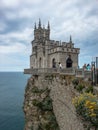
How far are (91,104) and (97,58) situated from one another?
5.98 m

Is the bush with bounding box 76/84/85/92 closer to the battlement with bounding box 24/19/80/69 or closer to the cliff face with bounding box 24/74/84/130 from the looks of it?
the cliff face with bounding box 24/74/84/130

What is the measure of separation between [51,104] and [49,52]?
12659 mm

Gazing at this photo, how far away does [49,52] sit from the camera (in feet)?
113

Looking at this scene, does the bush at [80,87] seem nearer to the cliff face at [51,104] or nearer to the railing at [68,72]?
the cliff face at [51,104]

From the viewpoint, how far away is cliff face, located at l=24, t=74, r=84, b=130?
59.8 feet

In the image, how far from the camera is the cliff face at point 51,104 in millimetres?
18219

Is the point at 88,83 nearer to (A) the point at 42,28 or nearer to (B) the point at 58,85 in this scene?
(B) the point at 58,85

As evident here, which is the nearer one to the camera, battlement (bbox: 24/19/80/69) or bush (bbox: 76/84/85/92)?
bush (bbox: 76/84/85/92)

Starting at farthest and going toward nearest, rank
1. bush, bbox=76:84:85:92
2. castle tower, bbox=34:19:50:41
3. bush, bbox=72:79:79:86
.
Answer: castle tower, bbox=34:19:50:41 → bush, bbox=72:79:79:86 → bush, bbox=76:84:85:92

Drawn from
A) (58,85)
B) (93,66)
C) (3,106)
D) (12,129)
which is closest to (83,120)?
(93,66)

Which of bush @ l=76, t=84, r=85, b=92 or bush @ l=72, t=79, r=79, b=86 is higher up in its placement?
bush @ l=72, t=79, r=79, b=86

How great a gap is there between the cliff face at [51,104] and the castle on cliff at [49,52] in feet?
16.9

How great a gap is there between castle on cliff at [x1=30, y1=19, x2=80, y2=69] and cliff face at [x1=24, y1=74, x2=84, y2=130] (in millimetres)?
5138

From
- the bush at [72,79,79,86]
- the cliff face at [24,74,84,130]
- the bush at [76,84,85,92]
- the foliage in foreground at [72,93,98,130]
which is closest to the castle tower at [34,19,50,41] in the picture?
the cliff face at [24,74,84,130]
